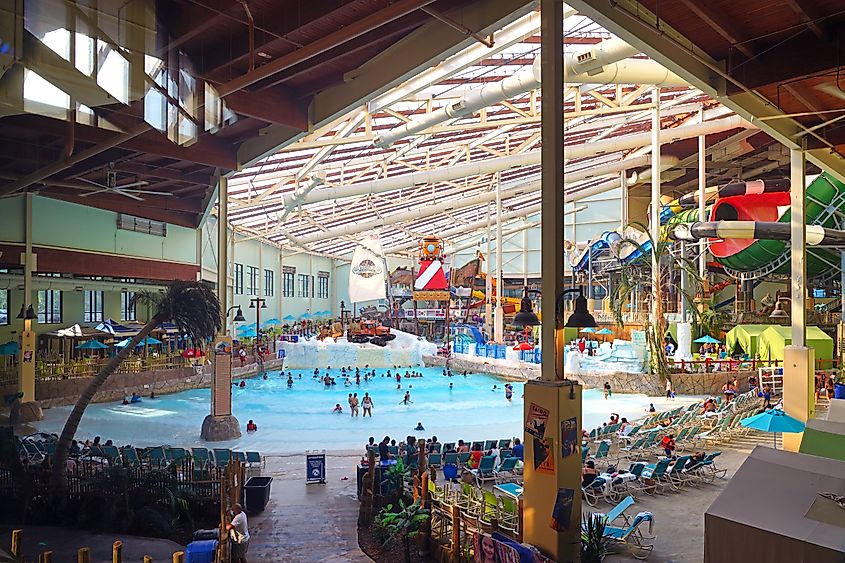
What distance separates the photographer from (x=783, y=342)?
24500mm

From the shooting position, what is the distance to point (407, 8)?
723cm

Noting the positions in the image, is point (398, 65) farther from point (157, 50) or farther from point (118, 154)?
point (118, 154)

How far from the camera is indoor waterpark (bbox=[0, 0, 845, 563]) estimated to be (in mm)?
6539

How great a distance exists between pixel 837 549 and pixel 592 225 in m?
41.5

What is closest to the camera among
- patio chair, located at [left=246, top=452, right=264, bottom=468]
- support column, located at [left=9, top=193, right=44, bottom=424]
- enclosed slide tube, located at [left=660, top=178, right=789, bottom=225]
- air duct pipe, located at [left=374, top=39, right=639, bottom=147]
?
support column, located at [left=9, top=193, right=44, bottom=424]

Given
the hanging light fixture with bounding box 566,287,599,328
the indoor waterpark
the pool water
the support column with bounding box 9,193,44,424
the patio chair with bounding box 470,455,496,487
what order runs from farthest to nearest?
the pool water < the patio chair with bounding box 470,455,496,487 < the support column with bounding box 9,193,44,424 < the hanging light fixture with bounding box 566,287,599,328 < the indoor waterpark

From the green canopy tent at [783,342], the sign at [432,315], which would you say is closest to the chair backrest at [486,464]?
the green canopy tent at [783,342]

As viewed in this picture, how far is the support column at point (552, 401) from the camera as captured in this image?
6.75 m

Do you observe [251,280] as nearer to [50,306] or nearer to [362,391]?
[362,391]

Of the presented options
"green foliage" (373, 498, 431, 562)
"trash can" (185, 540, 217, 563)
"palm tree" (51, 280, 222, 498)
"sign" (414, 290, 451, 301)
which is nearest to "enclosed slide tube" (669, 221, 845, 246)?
"palm tree" (51, 280, 222, 498)

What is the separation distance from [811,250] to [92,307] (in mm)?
26776

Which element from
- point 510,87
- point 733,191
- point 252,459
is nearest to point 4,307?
point 252,459

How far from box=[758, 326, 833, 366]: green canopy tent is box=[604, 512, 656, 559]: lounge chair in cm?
1880

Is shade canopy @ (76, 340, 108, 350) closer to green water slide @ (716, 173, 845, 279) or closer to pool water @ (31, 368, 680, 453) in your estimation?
pool water @ (31, 368, 680, 453)
